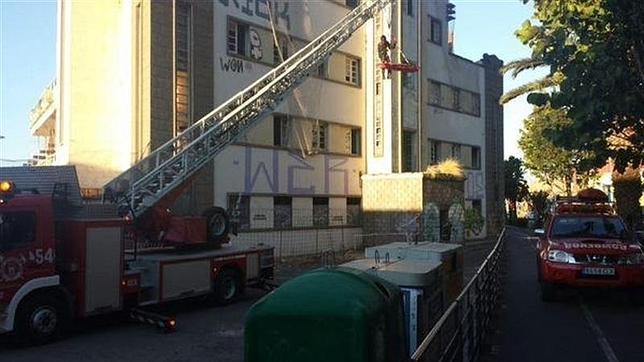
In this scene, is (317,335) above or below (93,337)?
above

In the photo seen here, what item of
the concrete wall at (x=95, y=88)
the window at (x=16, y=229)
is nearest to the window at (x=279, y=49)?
the concrete wall at (x=95, y=88)

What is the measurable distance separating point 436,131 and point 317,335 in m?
31.0

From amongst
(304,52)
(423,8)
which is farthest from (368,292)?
(423,8)

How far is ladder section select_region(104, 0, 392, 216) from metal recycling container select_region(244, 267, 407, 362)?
34.5ft

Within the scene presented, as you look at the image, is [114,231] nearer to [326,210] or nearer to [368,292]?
[368,292]

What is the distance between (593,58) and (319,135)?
17.2 m

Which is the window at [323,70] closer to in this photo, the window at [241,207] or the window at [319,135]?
the window at [319,135]

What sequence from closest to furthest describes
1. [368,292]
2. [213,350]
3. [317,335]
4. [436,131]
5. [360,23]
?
1. [317,335]
2. [368,292]
3. [213,350]
4. [360,23]
5. [436,131]

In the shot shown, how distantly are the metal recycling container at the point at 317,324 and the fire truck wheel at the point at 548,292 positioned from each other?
9558 millimetres

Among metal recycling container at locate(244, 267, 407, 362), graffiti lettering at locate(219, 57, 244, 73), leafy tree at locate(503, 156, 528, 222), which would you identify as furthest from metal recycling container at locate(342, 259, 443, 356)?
leafy tree at locate(503, 156, 528, 222)

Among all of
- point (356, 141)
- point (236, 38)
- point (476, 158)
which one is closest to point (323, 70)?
point (356, 141)

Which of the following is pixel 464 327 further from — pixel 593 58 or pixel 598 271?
pixel 598 271

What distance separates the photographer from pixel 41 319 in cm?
1063

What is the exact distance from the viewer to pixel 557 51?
39.9 feet
